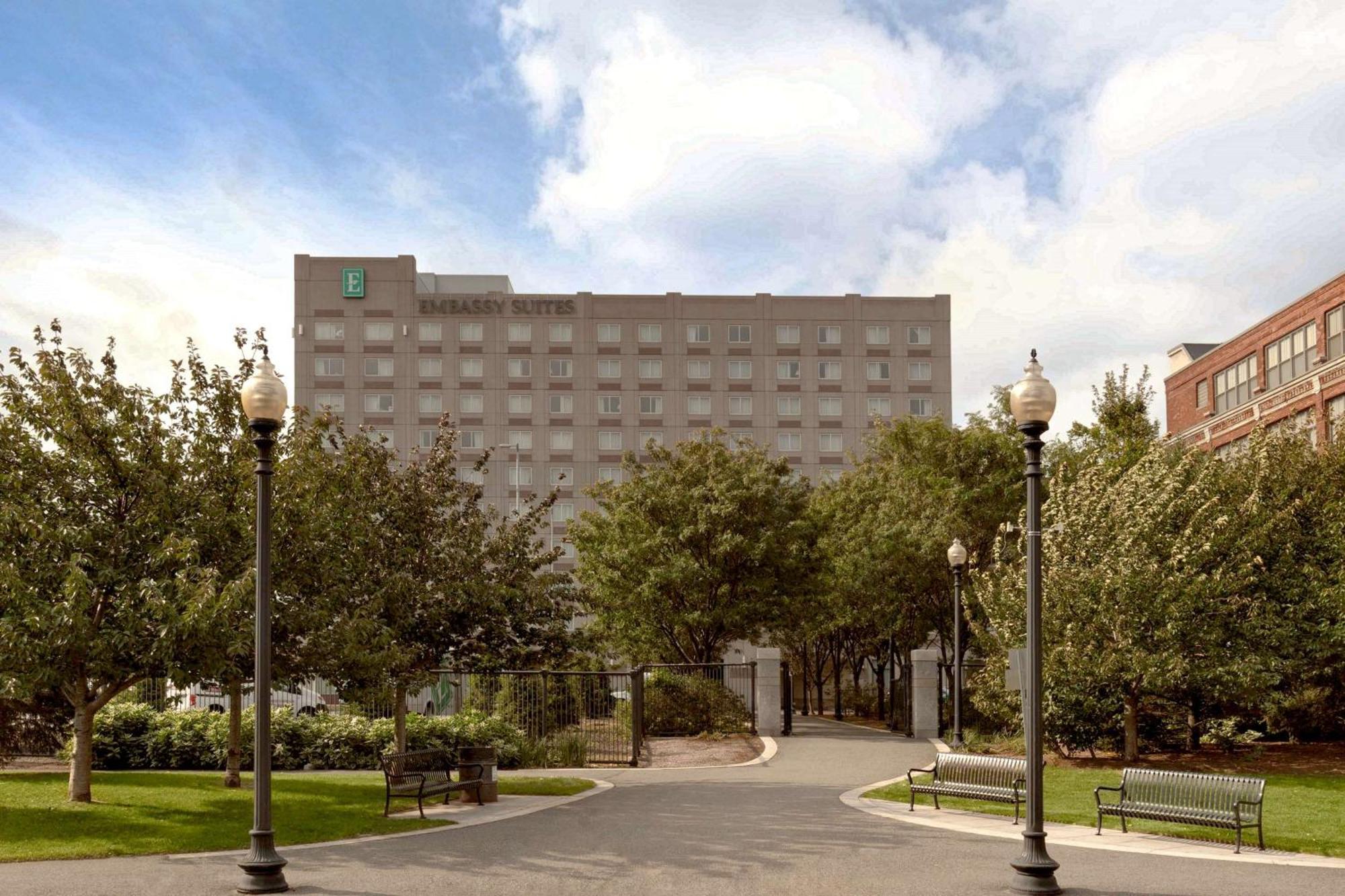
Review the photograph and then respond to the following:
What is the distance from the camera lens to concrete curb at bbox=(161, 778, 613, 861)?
14.0m

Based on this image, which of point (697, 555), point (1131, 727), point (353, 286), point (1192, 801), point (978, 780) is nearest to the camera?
point (1192, 801)

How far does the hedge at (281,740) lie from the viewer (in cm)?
2416

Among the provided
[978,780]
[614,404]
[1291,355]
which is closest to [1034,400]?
[978,780]

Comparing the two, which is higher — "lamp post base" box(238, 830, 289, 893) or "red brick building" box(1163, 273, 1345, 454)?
"red brick building" box(1163, 273, 1345, 454)

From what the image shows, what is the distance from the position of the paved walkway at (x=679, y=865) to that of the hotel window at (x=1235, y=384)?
4279 cm

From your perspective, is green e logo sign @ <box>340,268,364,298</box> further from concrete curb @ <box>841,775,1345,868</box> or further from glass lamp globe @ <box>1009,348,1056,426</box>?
glass lamp globe @ <box>1009,348,1056,426</box>

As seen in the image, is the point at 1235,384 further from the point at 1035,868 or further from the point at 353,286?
the point at 353,286

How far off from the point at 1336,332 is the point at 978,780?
115ft

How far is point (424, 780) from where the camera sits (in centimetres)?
1722

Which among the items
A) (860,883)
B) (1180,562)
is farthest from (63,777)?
(1180,562)

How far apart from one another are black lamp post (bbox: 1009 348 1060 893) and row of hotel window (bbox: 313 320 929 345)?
86518 millimetres

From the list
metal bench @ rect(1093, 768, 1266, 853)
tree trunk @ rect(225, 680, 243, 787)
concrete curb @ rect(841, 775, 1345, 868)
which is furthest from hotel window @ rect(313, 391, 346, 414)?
metal bench @ rect(1093, 768, 1266, 853)

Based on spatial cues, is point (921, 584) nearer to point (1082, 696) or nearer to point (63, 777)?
point (1082, 696)

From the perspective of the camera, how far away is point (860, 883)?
12.3 meters
